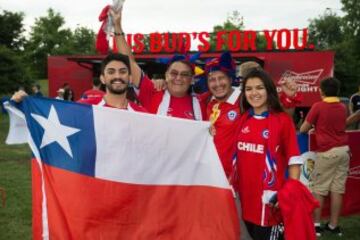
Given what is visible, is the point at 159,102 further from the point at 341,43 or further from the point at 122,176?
the point at 341,43

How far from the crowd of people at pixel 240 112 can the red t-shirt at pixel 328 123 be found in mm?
1381

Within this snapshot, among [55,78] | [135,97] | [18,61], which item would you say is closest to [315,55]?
[55,78]

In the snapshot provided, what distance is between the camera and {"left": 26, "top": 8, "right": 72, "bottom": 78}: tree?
64444mm

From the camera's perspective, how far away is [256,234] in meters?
3.72

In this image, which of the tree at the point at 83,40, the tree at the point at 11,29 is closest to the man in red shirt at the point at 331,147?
the tree at the point at 11,29

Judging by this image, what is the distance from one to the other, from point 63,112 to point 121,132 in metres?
0.49

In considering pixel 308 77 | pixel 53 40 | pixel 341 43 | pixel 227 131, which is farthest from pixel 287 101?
pixel 53 40

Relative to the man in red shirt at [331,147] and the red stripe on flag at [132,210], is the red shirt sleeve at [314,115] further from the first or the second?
the red stripe on flag at [132,210]

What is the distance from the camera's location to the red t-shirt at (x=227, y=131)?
12.8ft

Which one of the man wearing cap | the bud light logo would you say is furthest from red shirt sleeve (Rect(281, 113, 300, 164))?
the bud light logo

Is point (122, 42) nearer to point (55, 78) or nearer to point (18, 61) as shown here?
point (55, 78)

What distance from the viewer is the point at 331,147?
19.5 ft

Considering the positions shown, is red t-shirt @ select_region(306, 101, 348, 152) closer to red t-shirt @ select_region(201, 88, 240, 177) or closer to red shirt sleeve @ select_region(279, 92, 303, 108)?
red shirt sleeve @ select_region(279, 92, 303, 108)

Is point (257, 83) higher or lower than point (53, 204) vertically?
higher
